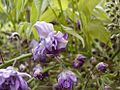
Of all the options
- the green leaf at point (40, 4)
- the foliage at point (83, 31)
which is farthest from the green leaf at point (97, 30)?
the green leaf at point (40, 4)

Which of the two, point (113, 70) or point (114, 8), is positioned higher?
point (114, 8)

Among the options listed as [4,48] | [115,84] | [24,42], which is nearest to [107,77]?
[115,84]

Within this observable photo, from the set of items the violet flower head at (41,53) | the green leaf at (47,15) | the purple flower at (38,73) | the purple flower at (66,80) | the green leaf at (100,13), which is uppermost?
the green leaf at (47,15)

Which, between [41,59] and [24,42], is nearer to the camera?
[41,59]

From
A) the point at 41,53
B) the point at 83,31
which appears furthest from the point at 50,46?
the point at 83,31

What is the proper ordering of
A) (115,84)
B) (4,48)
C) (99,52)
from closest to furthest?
(115,84) → (99,52) → (4,48)

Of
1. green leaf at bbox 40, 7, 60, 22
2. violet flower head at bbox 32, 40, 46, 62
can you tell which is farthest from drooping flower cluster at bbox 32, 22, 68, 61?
green leaf at bbox 40, 7, 60, 22

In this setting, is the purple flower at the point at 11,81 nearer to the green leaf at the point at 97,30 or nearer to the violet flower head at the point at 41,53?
the violet flower head at the point at 41,53

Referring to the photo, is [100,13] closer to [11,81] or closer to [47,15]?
[47,15]

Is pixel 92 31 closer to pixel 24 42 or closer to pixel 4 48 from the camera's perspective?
pixel 24 42
